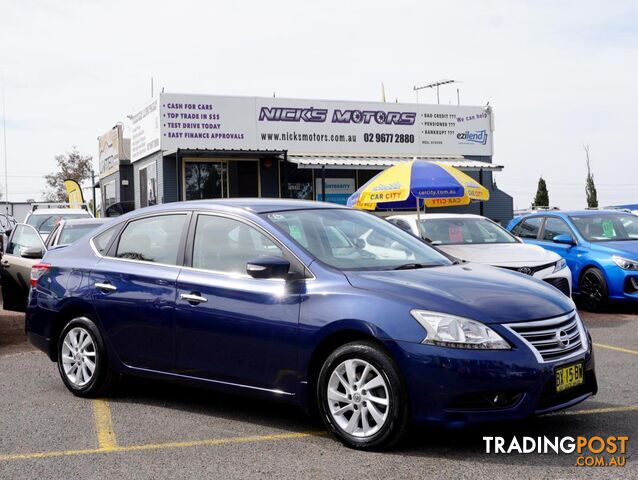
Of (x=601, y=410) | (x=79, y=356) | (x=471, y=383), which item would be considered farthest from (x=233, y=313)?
(x=601, y=410)

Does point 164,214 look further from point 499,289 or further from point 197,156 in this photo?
point 197,156

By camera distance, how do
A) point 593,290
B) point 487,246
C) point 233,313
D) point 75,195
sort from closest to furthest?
point 233,313 < point 487,246 < point 593,290 < point 75,195

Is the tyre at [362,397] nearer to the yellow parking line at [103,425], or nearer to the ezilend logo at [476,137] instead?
the yellow parking line at [103,425]

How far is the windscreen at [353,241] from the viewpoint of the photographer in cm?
539

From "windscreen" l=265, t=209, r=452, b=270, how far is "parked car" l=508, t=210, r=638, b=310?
597cm

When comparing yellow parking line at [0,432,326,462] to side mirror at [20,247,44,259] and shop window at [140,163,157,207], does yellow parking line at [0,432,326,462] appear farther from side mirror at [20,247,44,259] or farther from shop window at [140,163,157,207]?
shop window at [140,163,157,207]

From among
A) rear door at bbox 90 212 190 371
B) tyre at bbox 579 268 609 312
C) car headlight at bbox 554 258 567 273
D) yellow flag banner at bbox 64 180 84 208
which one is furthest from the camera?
yellow flag banner at bbox 64 180 84 208

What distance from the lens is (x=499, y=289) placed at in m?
5.00

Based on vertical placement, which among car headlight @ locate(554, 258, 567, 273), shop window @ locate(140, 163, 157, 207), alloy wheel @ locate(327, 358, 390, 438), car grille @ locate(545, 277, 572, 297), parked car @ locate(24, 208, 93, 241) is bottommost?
alloy wheel @ locate(327, 358, 390, 438)

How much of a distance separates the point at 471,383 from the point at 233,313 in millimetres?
1676

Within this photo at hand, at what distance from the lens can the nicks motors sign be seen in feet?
77.2

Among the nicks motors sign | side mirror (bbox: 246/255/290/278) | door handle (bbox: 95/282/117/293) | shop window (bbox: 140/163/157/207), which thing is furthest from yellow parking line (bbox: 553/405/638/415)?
shop window (bbox: 140/163/157/207)

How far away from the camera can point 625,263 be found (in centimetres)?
1120

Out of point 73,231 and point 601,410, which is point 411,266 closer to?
point 601,410
